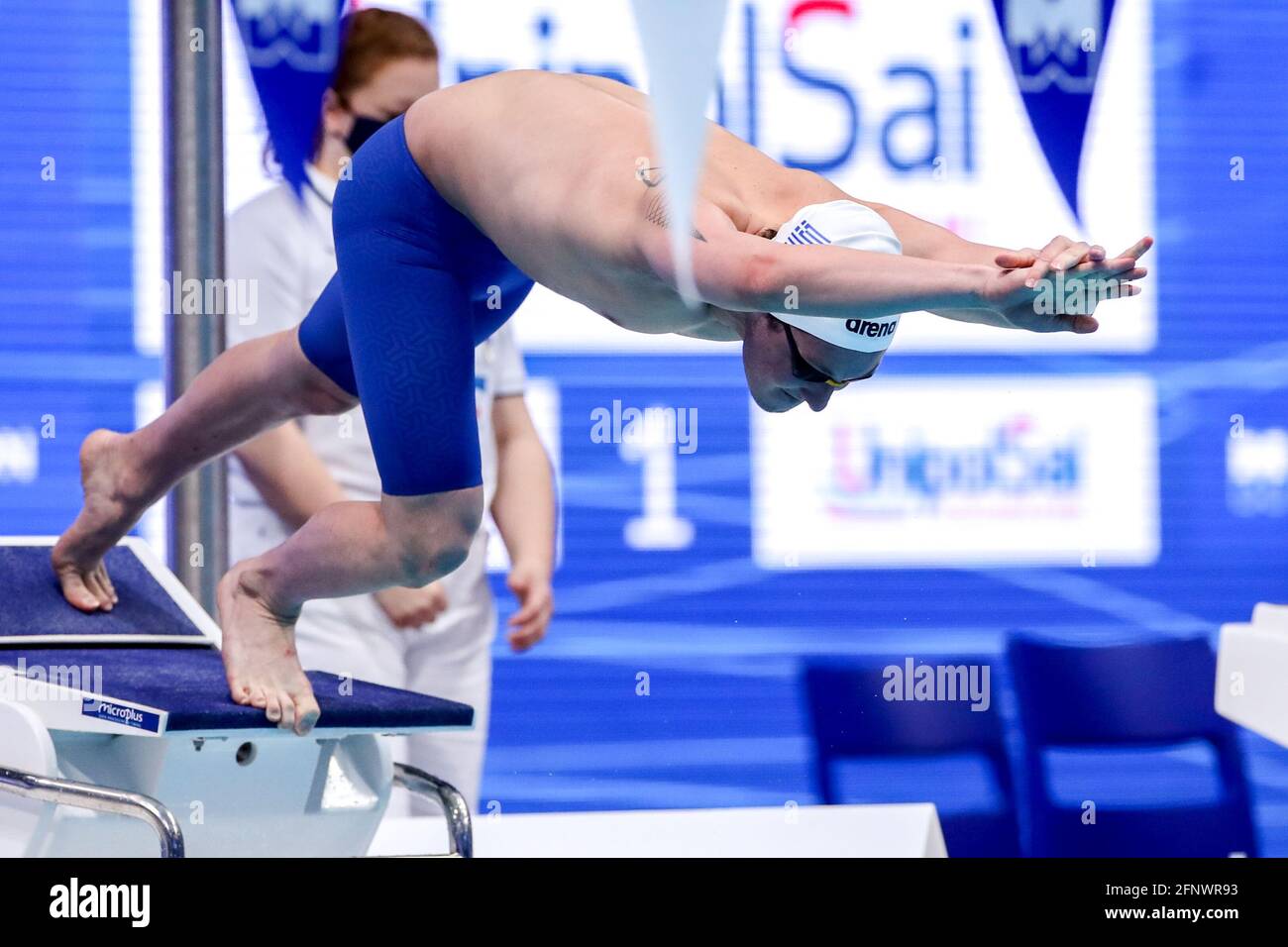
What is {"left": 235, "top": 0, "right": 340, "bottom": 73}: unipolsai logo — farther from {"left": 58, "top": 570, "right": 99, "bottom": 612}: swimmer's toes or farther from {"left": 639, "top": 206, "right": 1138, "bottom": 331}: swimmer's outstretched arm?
{"left": 639, "top": 206, "right": 1138, "bottom": 331}: swimmer's outstretched arm

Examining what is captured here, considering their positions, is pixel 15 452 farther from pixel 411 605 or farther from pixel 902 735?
pixel 902 735

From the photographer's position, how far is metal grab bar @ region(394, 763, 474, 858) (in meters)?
2.43

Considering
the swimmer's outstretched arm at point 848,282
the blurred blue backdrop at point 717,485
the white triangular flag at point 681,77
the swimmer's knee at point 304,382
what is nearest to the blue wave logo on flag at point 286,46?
the blurred blue backdrop at point 717,485

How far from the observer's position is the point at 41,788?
1995 mm

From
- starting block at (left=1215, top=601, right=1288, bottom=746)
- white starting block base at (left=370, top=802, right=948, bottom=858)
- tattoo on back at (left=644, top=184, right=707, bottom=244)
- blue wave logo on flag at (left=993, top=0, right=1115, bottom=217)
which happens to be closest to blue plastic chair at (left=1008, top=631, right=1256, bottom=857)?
white starting block base at (left=370, top=802, right=948, bottom=858)

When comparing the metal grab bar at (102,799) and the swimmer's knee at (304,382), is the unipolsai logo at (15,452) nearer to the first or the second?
the swimmer's knee at (304,382)

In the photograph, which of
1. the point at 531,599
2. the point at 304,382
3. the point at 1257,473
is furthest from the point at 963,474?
the point at 304,382

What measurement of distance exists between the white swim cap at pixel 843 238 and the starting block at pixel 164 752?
3.09 ft

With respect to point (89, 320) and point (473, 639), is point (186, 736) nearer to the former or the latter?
point (473, 639)

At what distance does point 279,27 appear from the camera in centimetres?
387

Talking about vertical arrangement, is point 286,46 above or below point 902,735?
above

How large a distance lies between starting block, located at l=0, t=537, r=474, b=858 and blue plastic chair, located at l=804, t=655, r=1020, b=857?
98 centimetres

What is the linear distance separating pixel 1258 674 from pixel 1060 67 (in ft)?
7.74

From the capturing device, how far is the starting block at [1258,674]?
2328 mm
